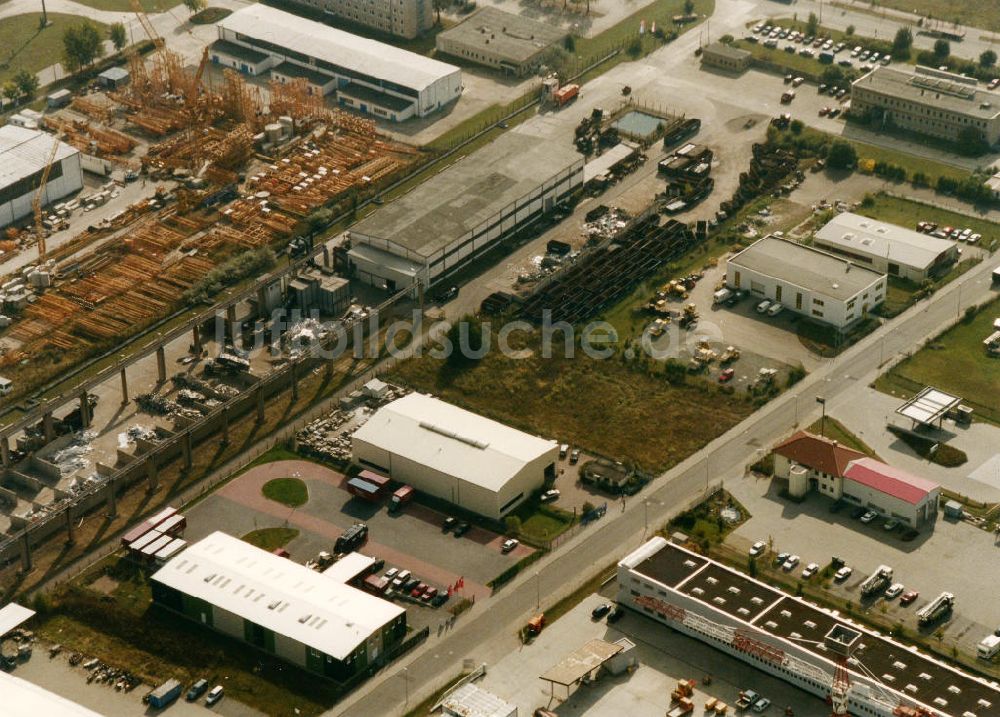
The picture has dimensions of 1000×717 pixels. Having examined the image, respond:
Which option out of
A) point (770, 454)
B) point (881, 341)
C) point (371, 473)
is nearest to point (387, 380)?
point (371, 473)

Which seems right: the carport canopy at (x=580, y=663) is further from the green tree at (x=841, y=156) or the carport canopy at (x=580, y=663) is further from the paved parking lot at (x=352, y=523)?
the green tree at (x=841, y=156)

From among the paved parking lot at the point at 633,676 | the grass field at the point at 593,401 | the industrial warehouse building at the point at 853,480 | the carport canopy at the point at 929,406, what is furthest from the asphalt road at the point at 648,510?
the industrial warehouse building at the point at 853,480

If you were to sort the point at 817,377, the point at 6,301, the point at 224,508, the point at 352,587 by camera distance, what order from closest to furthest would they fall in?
1. the point at 352,587
2. the point at 224,508
3. the point at 817,377
4. the point at 6,301

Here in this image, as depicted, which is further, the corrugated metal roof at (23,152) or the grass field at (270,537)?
the corrugated metal roof at (23,152)

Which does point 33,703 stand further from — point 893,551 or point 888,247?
point 888,247

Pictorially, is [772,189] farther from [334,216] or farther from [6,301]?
[6,301]

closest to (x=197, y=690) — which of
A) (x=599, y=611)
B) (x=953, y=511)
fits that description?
(x=599, y=611)

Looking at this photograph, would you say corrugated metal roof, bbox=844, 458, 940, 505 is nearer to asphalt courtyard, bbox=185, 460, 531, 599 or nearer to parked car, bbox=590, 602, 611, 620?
parked car, bbox=590, 602, 611, 620
